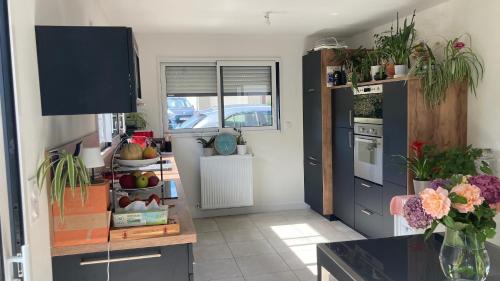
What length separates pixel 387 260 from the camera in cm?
148

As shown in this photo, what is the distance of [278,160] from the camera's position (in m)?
5.51

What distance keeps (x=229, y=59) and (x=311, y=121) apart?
1.32m

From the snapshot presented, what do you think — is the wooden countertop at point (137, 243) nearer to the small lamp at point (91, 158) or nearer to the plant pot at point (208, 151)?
the small lamp at point (91, 158)

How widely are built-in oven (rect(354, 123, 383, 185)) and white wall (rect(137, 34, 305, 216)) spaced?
1.29m

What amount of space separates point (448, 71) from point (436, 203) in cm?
247

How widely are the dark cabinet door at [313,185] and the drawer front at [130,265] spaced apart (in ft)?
11.1

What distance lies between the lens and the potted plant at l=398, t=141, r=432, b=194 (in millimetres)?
3271

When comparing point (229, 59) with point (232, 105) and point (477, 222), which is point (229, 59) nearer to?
point (232, 105)

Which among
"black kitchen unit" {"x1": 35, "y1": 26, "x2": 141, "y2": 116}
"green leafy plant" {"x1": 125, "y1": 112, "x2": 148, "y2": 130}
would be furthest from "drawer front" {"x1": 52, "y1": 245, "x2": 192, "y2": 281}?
"green leafy plant" {"x1": 125, "y1": 112, "x2": 148, "y2": 130}

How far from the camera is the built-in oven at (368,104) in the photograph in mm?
3912

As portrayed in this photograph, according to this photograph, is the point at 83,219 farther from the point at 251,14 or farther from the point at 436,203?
the point at 251,14

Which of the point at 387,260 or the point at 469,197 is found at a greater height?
the point at 469,197

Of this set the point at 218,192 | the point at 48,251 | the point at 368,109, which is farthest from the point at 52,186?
the point at 218,192

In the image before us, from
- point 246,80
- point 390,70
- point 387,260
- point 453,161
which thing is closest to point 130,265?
point 387,260
